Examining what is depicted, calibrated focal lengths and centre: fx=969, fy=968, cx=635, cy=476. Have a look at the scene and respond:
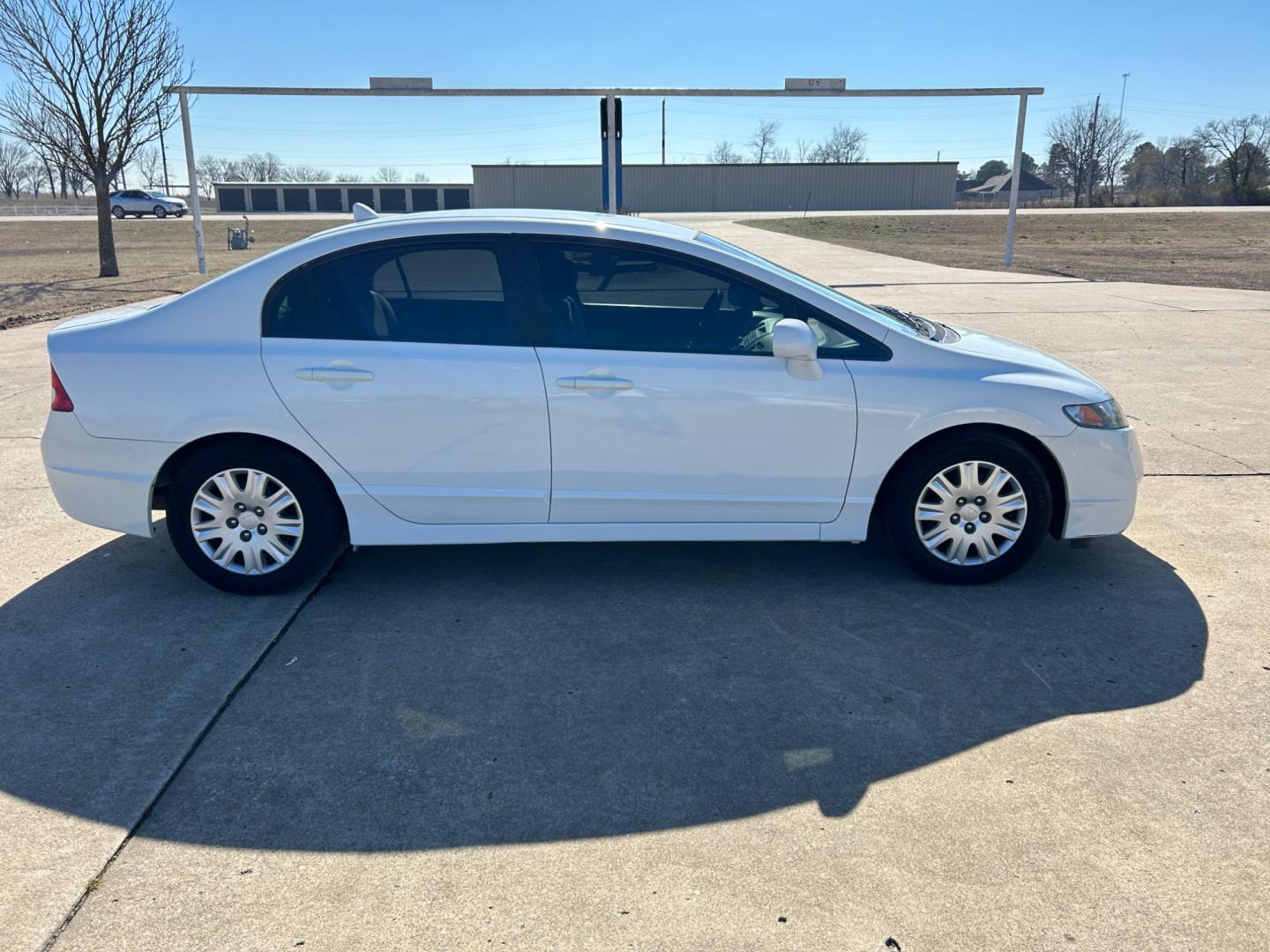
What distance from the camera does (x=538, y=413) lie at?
13.6 ft

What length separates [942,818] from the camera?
9.43 ft

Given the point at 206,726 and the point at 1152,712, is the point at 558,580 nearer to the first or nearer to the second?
the point at 206,726

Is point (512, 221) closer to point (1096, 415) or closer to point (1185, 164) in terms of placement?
point (1096, 415)

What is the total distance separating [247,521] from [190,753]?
51.9 inches

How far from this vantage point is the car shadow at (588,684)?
9.74 ft

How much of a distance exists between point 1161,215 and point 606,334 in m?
49.5

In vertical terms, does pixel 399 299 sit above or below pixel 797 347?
above

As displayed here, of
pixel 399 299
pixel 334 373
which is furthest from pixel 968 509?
pixel 334 373

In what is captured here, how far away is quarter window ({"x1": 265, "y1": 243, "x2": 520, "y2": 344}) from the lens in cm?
420

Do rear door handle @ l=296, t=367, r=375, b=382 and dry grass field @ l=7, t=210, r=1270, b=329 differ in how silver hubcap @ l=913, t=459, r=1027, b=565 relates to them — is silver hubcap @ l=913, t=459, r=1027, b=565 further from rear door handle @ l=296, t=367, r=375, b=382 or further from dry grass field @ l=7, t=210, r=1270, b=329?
dry grass field @ l=7, t=210, r=1270, b=329

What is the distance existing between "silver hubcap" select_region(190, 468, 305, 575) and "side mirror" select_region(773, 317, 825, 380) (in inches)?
87.0

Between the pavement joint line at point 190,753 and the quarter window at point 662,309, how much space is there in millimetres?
1638

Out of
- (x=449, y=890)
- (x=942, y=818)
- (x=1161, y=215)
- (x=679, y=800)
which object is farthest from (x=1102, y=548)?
(x=1161, y=215)

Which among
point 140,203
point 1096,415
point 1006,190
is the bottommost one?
point 1096,415
